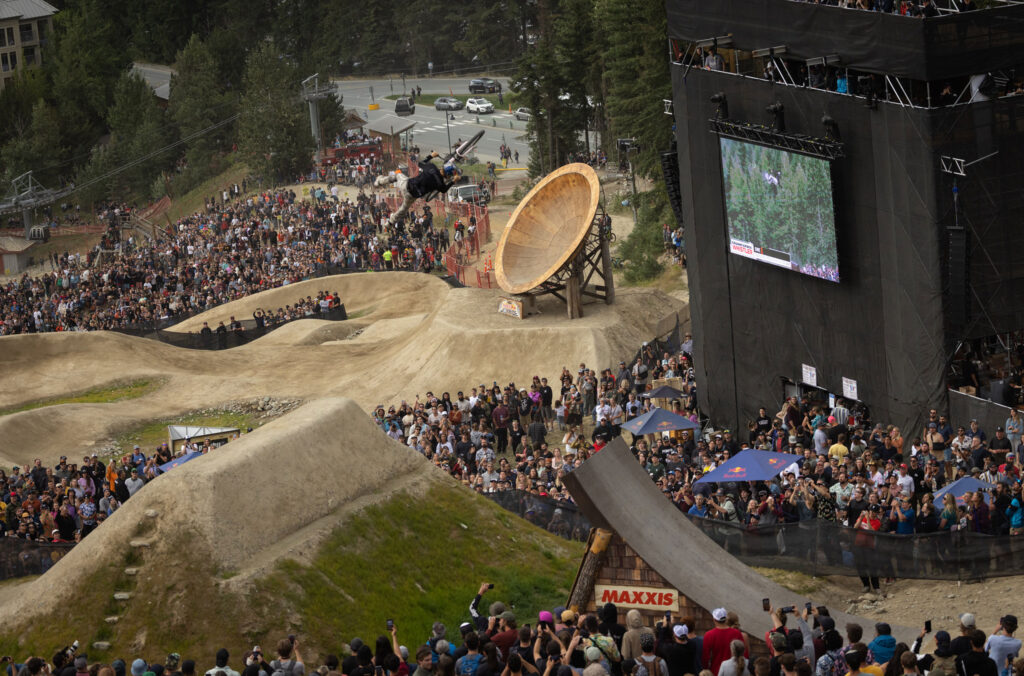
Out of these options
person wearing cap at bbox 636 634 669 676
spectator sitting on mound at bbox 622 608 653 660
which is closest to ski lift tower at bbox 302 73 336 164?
spectator sitting on mound at bbox 622 608 653 660

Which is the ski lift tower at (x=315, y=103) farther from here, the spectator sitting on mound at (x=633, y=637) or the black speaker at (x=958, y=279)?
the spectator sitting on mound at (x=633, y=637)

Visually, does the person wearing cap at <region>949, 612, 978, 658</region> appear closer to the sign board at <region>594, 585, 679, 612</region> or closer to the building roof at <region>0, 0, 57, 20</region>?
the sign board at <region>594, 585, 679, 612</region>

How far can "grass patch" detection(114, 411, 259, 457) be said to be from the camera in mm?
41031

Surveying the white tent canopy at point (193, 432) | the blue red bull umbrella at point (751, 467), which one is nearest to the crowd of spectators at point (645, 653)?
the blue red bull umbrella at point (751, 467)

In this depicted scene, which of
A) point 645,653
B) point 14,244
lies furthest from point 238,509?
point 14,244

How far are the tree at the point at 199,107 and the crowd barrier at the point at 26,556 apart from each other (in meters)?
68.8

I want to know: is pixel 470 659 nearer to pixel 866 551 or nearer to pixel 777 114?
pixel 866 551

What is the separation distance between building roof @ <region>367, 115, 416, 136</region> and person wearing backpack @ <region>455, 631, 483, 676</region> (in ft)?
240

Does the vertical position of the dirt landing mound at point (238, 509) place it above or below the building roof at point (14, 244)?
above

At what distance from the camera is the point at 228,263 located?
6166cm

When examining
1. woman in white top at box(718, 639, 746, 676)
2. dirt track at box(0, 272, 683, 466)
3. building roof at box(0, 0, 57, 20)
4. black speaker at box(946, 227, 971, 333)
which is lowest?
dirt track at box(0, 272, 683, 466)

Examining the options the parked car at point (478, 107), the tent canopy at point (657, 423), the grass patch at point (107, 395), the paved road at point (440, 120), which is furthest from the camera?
the parked car at point (478, 107)

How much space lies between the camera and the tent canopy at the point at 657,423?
2864 cm

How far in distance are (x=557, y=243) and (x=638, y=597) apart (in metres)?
24.2
